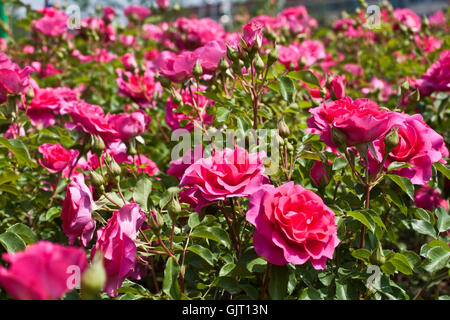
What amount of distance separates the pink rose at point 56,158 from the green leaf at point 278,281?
79 centimetres

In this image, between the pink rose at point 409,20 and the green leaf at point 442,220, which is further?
the pink rose at point 409,20

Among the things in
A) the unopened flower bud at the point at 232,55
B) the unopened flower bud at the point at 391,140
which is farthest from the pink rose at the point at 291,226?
the unopened flower bud at the point at 232,55

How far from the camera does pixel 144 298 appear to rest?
100 cm

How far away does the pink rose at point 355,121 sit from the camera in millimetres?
955

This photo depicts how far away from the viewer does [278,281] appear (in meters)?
0.93

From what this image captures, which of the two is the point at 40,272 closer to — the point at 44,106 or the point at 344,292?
the point at 344,292

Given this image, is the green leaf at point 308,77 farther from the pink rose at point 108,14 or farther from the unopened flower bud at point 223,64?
the pink rose at point 108,14

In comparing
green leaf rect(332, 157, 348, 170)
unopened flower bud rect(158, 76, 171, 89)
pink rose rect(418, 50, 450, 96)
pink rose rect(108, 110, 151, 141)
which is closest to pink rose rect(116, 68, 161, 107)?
unopened flower bud rect(158, 76, 171, 89)

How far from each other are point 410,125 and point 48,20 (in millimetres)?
2008

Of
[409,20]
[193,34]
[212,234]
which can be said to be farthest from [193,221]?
[409,20]

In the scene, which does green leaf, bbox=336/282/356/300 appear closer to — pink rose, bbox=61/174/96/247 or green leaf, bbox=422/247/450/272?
green leaf, bbox=422/247/450/272

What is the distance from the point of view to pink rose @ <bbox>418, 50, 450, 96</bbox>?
164 centimetres
